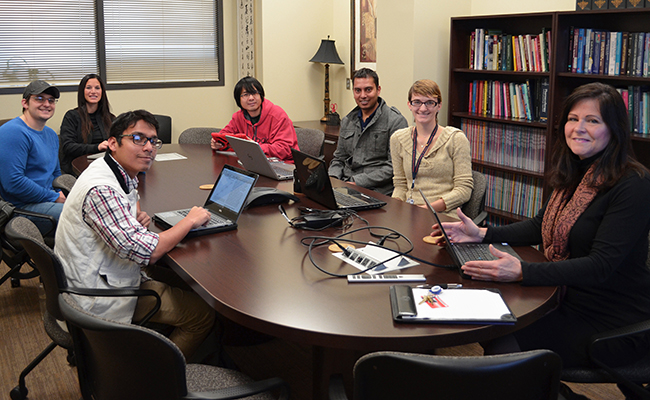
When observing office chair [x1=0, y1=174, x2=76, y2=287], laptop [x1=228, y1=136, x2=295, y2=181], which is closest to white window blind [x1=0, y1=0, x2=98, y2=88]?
office chair [x1=0, y1=174, x2=76, y2=287]

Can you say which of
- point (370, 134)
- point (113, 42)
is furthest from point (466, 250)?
point (113, 42)

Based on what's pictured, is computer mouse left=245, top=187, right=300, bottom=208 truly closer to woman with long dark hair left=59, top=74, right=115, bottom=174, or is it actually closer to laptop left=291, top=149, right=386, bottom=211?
laptop left=291, top=149, right=386, bottom=211

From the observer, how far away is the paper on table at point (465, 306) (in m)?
1.42

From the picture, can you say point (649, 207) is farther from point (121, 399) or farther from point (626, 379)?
point (121, 399)

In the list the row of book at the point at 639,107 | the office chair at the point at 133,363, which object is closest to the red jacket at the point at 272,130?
the row of book at the point at 639,107

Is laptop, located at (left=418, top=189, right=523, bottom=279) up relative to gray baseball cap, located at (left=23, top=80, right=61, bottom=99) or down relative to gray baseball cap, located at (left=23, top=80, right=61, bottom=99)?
down

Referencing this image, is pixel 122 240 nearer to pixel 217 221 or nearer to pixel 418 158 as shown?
pixel 217 221

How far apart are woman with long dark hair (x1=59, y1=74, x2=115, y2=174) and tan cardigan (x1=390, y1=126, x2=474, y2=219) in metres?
2.50

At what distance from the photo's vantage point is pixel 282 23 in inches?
227

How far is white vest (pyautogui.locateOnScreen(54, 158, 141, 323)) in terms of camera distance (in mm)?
1911

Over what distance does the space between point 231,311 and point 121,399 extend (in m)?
0.35

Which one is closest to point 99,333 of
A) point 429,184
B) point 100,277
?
point 100,277

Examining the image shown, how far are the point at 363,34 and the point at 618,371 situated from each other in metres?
4.32

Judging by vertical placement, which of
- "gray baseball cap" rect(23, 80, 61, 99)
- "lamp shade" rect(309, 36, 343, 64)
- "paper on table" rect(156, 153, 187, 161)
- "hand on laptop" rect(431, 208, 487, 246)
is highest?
"lamp shade" rect(309, 36, 343, 64)
